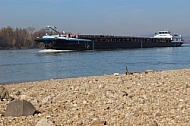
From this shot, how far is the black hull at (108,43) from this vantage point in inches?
2781

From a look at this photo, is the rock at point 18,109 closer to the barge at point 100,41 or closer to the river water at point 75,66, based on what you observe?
the river water at point 75,66

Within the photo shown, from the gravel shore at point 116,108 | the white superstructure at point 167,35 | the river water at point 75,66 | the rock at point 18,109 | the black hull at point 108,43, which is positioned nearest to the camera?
the gravel shore at point 116,108

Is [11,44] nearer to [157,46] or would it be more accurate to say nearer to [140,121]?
[157,46]

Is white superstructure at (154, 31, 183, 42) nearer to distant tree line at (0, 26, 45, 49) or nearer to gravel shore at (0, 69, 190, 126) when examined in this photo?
distant tree line at (0, 26, 45, 49)

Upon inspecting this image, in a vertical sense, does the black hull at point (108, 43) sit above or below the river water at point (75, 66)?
above

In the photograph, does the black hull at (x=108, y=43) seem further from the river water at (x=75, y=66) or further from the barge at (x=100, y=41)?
the river water at (x=75, y=66)

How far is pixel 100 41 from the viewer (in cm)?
8062

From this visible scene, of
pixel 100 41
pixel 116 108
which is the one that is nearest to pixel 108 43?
pixel 100 41

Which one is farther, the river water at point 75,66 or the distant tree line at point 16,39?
the distant tree line at point 16,39

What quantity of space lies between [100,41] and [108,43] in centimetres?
185

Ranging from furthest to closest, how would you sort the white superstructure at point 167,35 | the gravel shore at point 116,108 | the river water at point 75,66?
the white superstructure at point 167,35 → the river water at point 75,66 → the gravel shore at point 116,108

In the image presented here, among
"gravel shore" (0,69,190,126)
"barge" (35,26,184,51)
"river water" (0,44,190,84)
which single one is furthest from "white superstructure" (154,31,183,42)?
"gravel shore" (0,69,190,126)

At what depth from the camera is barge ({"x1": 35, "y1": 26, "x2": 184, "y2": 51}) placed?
70.8m

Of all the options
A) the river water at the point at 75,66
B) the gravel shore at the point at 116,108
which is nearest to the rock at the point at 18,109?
the gravel shore at the point at 116,108
